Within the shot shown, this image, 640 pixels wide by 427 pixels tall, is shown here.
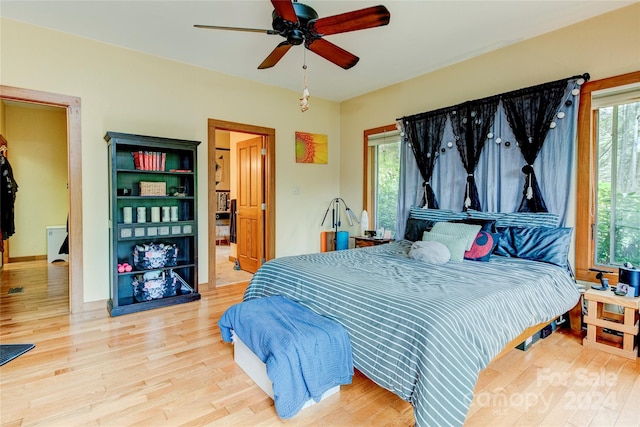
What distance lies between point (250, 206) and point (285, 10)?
3.46 metres

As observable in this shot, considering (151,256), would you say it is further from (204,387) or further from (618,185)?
(618,185)

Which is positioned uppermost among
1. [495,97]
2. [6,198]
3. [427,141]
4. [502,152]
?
[495,97]

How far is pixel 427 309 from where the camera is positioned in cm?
169

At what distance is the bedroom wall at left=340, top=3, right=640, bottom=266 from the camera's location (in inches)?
106

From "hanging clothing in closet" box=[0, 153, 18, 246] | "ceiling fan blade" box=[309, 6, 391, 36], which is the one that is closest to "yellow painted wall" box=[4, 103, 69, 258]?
"hanging clothing in closet" box=[0, 153, 18, 246]

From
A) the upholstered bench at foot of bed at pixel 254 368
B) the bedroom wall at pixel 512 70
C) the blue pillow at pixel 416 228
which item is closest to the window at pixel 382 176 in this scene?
the bedroom wall at pixel 512 70

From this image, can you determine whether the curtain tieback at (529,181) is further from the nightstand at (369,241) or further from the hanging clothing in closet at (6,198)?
the hanging clothing in closet at (6,198)

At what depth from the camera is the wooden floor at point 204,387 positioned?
5.84 ft

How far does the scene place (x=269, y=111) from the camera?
4621 millimetres

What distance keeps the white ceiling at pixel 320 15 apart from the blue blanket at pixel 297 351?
7.86 feet

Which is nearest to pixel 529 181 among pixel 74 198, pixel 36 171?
pixel 74 198

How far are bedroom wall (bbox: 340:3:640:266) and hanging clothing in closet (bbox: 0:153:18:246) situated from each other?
517 centimetres

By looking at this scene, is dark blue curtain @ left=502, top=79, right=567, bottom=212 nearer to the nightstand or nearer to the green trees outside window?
the green trees outside window

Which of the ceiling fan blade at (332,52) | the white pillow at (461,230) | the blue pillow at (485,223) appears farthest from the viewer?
the blue pillow at (485,223)
